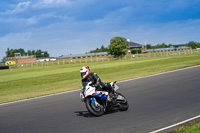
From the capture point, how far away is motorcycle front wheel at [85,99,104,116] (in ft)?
25.2

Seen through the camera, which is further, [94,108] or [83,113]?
[83,113]

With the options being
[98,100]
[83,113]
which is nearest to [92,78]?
[98,100]

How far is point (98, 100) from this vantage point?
7984 millimetres

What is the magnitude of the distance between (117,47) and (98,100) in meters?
92.6

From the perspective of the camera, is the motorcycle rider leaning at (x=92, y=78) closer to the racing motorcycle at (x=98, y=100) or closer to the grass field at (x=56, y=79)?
the racing motorcycle at (x=98, y=100)

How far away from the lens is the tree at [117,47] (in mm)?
100250

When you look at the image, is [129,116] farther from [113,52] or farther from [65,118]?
[113,52]

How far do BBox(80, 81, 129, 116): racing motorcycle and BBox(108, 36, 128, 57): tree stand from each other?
91.8m

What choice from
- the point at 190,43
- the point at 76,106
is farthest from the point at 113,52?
the point at 190,43

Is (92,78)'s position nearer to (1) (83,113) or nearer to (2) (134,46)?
(1) (83,113)

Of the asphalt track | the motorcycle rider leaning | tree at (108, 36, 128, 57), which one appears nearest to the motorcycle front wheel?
the asphalt track

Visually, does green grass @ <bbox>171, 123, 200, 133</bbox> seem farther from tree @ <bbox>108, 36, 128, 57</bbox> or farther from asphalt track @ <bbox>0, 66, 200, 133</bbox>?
tree @ <bbox>108, 36, 128, 57</bbox>

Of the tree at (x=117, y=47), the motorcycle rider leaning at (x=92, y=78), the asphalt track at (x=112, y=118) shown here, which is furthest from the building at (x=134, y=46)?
the motorcycle rider leaning at (x=92, y=78)

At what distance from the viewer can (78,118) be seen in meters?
8.10
